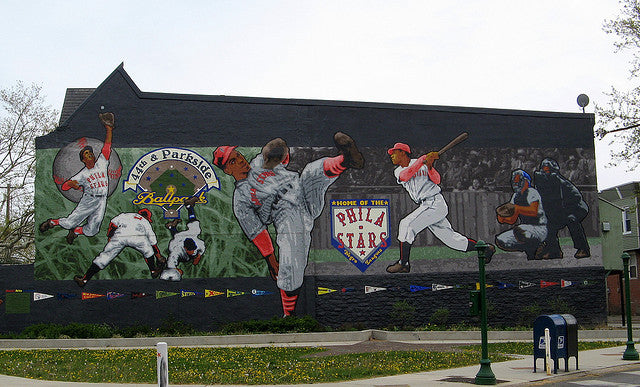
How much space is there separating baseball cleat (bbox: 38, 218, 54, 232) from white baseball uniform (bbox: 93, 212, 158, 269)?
7.42 ft

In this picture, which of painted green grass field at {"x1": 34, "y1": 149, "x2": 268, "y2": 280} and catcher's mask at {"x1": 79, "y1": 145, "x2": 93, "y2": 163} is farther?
catcher's mask at {"x1": 79, "y1": 145, "x2": 93, "y2": 163}

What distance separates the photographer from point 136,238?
26500mm

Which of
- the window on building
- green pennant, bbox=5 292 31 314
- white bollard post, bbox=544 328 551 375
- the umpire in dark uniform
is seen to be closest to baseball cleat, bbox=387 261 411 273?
the umpire in dark uniform

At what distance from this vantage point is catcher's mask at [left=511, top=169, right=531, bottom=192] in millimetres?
30002

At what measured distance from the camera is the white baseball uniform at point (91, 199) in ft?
86.4

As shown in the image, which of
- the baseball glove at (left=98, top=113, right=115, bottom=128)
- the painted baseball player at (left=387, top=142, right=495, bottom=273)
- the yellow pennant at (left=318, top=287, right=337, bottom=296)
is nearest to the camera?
the baseball glove at (left=98, top=113, right=115, bottom=128)

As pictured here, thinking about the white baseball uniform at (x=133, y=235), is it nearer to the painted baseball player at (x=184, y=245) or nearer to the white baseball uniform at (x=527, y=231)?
the painted baseball player at (x=184, y=245)

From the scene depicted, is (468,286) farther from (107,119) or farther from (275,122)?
(107,119)

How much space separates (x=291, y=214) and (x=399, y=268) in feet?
16.3

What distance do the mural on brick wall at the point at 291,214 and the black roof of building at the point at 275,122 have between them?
39 cm

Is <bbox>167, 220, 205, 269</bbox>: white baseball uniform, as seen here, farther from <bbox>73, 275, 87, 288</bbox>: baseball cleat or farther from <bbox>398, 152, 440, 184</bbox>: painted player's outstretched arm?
<bbox>398, 152, 440, 184</bbox>: painted player's outstretched arm

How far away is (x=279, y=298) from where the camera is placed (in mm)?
27031

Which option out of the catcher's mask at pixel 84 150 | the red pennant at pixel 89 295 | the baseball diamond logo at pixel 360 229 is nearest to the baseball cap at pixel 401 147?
the baseball diamond logo at pixel 360 229

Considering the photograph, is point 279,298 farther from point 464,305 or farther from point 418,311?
point 464,305
